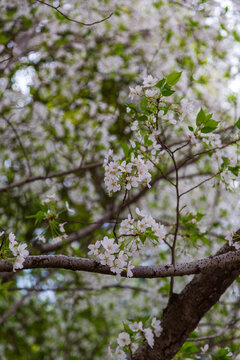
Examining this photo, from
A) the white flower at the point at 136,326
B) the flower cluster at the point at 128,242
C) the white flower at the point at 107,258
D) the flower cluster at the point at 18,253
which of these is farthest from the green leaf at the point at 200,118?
the white flower at the point at 136,326

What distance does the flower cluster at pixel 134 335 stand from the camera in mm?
1760

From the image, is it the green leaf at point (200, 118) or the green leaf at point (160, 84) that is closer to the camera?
the green leaf at point (160, 84)

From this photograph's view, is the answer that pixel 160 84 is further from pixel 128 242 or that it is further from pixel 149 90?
pixel 128 242

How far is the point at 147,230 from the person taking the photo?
4.90 ft

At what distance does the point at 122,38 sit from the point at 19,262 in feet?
14.3

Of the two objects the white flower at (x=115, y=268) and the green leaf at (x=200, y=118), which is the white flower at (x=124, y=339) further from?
the green leaf at (x=200, y=118)

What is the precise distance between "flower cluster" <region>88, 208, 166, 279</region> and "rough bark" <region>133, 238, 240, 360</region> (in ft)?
1.46

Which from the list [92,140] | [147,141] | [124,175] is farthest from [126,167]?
[92,140]

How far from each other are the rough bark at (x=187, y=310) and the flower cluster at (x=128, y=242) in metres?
0.45

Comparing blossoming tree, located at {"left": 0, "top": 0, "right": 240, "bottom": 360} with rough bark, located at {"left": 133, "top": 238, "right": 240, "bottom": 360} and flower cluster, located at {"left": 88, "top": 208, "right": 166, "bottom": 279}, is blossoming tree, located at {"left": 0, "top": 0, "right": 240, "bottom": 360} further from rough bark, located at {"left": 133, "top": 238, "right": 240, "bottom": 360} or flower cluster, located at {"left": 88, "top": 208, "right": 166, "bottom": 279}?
flower cluster, located at {"left": 88, "top": 208, "right": 166, "bottom": 279}

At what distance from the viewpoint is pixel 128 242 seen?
152 centimetres

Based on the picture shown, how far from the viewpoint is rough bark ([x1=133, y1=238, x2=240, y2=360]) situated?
1.79m

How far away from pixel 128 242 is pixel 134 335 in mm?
594

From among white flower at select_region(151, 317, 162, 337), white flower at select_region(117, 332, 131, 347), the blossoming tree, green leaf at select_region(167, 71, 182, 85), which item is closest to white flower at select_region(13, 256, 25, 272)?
white flower at select_region(117, 332, 131, 347)
